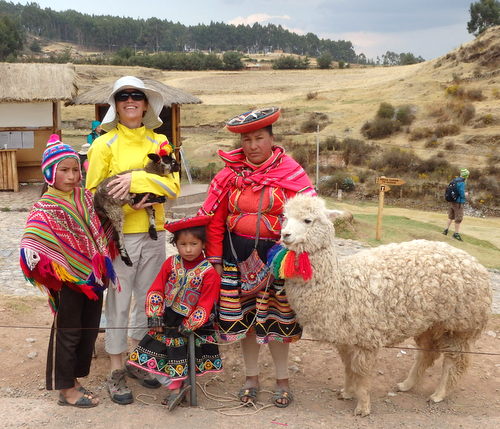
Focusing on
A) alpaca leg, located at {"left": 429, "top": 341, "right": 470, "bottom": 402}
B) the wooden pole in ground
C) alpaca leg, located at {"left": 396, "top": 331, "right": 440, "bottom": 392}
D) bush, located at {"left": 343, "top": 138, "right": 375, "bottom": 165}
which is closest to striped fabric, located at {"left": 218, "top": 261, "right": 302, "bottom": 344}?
the wooden pole in ground

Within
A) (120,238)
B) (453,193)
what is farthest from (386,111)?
(120,238)

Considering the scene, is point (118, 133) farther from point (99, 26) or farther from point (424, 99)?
point (99, 26)

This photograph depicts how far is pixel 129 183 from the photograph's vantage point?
347 centimetres

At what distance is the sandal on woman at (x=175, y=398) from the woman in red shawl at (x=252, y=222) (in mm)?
458

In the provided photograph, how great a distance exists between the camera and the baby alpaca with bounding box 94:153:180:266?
11.5 ft

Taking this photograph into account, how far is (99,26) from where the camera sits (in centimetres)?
10162

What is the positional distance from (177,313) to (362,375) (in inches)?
55.6

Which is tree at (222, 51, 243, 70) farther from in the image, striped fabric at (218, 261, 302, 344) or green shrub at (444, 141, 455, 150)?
striped fabric at (218, 261, 302, 344)

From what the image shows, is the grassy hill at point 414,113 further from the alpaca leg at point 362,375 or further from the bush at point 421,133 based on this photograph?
the alpaca leg at point 362,375

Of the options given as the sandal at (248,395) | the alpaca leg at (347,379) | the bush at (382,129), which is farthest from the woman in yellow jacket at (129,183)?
the bush at (382,129)

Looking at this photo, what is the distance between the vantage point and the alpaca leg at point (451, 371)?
159 inches

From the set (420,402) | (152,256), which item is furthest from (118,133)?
(420,402)

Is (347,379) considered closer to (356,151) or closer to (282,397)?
(282,397)

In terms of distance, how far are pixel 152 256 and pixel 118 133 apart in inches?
36.4
